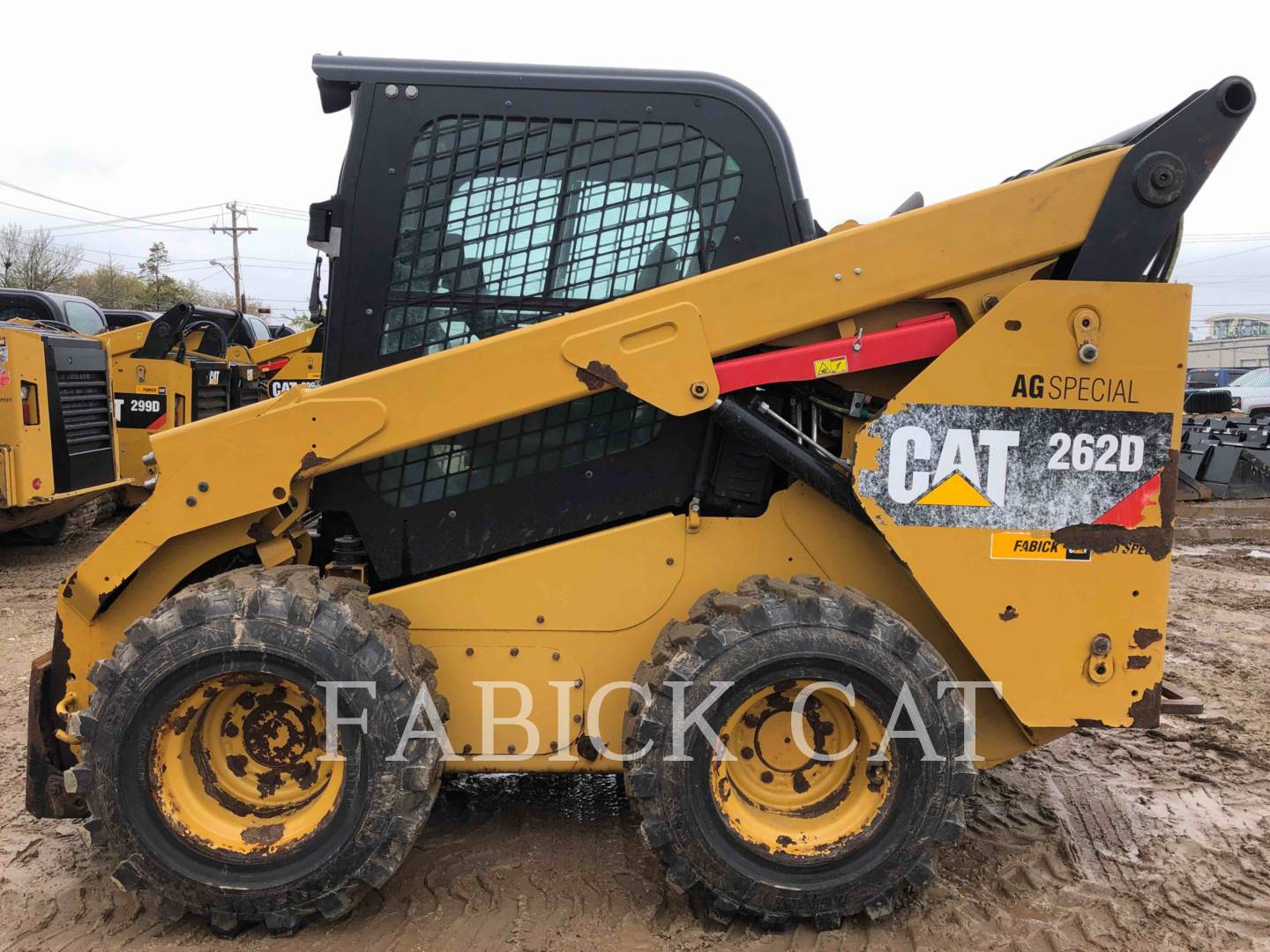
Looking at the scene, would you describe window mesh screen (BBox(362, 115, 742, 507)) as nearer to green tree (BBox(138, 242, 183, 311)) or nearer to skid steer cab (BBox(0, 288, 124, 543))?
skid steer cab (BBox(0, 288, 124, 543))

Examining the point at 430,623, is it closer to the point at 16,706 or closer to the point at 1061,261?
the point at 1061,261

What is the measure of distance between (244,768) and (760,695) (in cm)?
165

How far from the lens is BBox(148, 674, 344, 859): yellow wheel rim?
288cm

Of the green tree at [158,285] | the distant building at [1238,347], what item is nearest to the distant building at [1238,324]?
the distant building at [1238,347]

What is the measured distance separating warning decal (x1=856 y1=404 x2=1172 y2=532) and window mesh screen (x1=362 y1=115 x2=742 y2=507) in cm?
83

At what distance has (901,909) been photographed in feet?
10.0

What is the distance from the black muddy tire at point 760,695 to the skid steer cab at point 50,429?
6972mm

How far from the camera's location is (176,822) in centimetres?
287

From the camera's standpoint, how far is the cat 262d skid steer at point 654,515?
2857 mm

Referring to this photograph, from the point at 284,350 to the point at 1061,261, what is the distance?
1145 cm

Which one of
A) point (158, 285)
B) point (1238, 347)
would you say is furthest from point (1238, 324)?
point (158, 285)

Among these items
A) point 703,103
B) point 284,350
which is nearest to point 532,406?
point 703,103

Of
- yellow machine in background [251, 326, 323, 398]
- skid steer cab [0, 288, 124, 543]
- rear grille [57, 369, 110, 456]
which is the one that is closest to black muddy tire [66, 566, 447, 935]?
skid steer cab [0, 288, 124, 543]

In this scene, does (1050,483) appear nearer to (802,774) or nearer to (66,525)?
(802,774)
